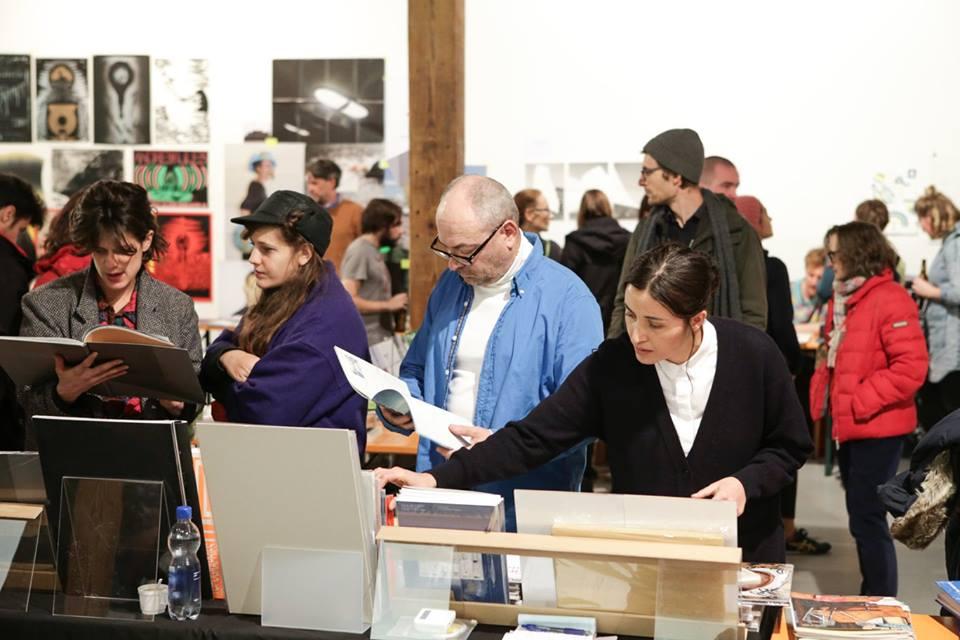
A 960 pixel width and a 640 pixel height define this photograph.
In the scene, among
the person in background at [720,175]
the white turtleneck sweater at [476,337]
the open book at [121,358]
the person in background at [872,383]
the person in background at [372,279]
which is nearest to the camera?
the open book at [121,358]

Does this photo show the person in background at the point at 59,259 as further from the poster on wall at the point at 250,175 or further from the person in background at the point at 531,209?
the poster on wall at the point at 250,175

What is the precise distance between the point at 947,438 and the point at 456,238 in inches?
45.5

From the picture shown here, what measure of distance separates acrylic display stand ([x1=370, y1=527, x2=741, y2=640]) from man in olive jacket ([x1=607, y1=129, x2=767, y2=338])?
2.06 meters

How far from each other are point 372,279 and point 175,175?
6.78 feet

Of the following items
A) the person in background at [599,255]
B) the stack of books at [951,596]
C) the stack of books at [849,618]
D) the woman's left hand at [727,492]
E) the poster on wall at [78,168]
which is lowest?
the stack of books at [849,618]

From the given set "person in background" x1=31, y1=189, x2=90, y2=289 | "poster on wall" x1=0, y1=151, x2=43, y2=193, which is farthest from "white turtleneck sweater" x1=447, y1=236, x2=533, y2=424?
"poster on wall" x1=0, y1=151, x2=43, y2=193

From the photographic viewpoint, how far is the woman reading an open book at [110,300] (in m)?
2.80

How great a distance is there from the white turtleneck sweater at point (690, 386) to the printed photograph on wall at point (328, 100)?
5.51 m

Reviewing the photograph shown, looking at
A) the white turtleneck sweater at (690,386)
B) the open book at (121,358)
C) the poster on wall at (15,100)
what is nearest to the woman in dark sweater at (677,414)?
the white turtleneck sweater at (690,386)

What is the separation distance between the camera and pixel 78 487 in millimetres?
2277

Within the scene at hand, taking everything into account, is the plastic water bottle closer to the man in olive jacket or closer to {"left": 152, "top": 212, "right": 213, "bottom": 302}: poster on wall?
the man in olive jacket

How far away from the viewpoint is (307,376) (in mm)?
2729

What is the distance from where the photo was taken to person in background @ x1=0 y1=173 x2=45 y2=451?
358cm

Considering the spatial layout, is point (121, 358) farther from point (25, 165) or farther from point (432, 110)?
point (25, 165)
